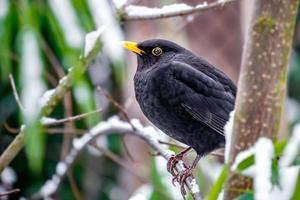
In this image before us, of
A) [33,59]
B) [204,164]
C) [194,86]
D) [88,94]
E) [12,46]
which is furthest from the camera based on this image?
[204,164]

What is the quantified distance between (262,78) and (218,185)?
12.3 inches

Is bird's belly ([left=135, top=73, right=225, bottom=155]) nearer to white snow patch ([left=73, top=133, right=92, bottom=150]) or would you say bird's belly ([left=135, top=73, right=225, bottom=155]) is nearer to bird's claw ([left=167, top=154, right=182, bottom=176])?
bird's claw ([left=167, top=154, right=182, bottom=176])

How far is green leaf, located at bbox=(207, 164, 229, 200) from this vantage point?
174 cm

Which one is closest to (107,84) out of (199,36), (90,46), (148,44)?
(199,36)

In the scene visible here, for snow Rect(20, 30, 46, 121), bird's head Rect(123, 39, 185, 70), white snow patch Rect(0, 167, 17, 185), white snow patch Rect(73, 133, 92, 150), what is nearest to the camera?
snow Rect(20, 30, 46, 121)

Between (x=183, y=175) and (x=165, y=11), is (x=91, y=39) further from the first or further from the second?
(x=183, y=175)

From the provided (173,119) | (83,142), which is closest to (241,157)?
(83,142)

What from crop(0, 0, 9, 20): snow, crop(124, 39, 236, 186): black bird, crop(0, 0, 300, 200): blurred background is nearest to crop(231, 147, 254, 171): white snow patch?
crop(0, 0, 300, 200): blurred background

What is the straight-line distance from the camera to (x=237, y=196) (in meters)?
1.86

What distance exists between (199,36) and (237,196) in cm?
410

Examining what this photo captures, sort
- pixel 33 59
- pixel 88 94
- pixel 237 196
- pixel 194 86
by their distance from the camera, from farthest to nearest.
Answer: pixel 194 86 < pixel 88 94 < pixel 33 59 < pixel 237 196

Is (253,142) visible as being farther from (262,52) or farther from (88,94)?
(88,94)

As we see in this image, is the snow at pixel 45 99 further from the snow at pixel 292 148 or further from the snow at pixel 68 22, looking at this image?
the snow at pixel 292 148

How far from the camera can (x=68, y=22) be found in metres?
2.59
